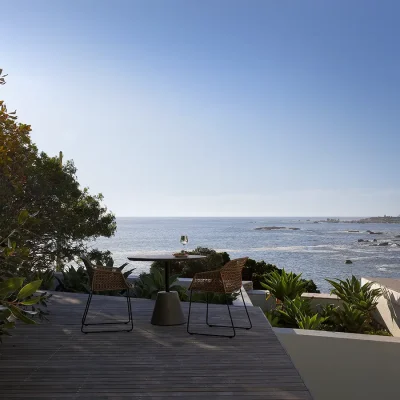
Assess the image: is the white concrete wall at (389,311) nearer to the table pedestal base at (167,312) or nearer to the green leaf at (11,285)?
the table pedestal base at (167,312)

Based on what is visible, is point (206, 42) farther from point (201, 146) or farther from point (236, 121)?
point (201, 146)

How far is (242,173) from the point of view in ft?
217

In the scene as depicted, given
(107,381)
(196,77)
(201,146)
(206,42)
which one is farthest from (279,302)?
(201,146)

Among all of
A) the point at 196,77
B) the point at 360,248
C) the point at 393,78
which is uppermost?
the point at 393,78

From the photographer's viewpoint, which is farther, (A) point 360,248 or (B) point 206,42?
(A) point 360,248

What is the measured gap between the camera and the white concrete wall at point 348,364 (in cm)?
486

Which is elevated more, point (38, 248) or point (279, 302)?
point (38, 248)

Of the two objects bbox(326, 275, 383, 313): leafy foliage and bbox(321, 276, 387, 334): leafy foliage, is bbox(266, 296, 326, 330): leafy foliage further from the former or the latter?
bbox(326, 275, 383, 313): leafy foliage

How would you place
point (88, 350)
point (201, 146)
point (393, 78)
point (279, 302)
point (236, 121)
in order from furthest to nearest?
point (201, 146) → point (236, 121) → point (393, 78) → point (279, 302) → point (88, 350)

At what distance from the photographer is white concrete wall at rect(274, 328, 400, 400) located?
486cm

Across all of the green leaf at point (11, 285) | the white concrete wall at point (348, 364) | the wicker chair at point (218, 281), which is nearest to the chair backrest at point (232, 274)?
the wicker chair at point (218, 281)

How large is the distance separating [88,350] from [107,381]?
2.70ft

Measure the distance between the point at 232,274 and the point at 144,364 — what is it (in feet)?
5.03

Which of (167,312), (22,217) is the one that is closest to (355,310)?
(167,312)
